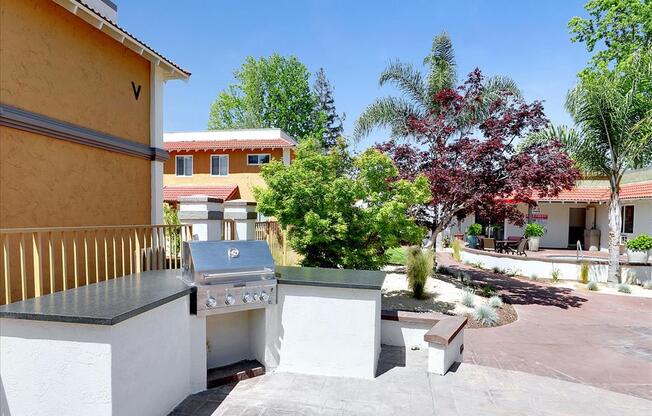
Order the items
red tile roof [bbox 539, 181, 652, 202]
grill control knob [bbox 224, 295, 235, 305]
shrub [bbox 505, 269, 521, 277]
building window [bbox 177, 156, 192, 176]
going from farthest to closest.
A: 1. building window [bbox 177, 156, 192, 176]
2. red tile roof [bbox 539, 181, 652, 202]
3. shrub [bbox 505, 269, 521, 277]
4. grill control knob [bbox 224, 295, 235, 305]

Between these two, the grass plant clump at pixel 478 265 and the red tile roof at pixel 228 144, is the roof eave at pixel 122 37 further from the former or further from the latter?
the grass plant clump at pixel 478 265

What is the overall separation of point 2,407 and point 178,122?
1751 inches

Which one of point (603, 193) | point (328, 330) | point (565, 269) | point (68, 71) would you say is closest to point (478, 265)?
point (565, 269)

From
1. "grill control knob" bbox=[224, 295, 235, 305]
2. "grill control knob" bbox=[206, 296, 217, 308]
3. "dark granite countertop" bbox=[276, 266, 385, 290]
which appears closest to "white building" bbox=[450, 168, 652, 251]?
"dark granite countertop" bbox=[276, 266, 385, 290]

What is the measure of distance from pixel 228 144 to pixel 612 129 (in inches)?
713

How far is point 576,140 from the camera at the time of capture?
13.9 metres

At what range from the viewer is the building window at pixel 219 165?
21969 millimetres

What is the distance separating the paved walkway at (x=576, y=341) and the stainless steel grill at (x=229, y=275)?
14.9 ft

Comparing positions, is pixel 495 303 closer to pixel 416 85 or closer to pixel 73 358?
pixel 416 85

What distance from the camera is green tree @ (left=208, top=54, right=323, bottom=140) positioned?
39.3 metres

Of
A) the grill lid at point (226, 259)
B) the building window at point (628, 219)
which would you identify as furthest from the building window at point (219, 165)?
the building window at point (628, 219)

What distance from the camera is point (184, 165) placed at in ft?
73.6

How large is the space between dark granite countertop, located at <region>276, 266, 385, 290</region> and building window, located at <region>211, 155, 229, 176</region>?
56.5ft

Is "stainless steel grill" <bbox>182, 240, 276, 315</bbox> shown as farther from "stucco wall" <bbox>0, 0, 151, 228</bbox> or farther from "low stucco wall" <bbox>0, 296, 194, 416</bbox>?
"stucco wall" <bbox>0, 0, 151, 228</bbox>
